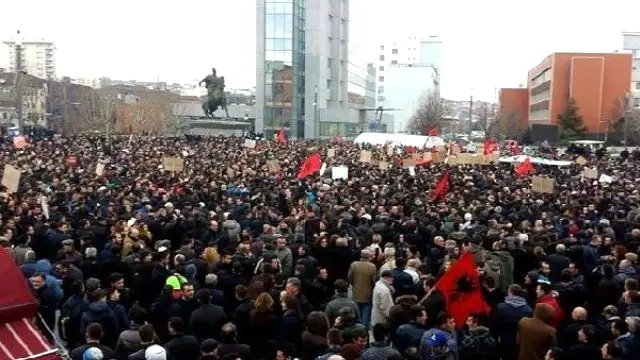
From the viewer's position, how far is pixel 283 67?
7700 centimetres

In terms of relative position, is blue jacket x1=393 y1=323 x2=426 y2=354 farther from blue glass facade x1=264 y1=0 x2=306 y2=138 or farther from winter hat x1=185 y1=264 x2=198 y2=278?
blue glass facade x1=264 y1=0 x2=306 y2=138

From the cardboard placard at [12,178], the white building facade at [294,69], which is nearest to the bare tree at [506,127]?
the white building facade at [294,69]

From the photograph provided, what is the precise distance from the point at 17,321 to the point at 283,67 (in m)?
73.0

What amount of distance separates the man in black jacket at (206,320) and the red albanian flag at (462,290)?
8.16 feet

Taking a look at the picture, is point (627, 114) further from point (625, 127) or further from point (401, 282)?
point (401, 282)

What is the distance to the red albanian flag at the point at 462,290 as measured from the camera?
815 centimetres

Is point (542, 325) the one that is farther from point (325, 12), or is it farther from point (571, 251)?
point (325, 12)

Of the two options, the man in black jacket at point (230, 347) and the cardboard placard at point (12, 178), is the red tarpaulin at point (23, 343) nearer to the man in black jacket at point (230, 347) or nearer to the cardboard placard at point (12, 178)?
the man in black jacket at point (230, 347)

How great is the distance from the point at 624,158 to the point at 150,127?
155ft

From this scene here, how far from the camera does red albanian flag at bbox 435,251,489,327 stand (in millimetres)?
8148

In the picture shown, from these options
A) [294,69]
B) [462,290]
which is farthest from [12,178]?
[294,69]

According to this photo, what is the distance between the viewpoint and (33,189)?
17.9 meters

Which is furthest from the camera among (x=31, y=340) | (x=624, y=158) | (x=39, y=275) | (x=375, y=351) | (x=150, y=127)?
(x=150, y=127)

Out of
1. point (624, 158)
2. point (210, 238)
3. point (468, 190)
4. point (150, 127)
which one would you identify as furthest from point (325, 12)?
point (210, 238)
